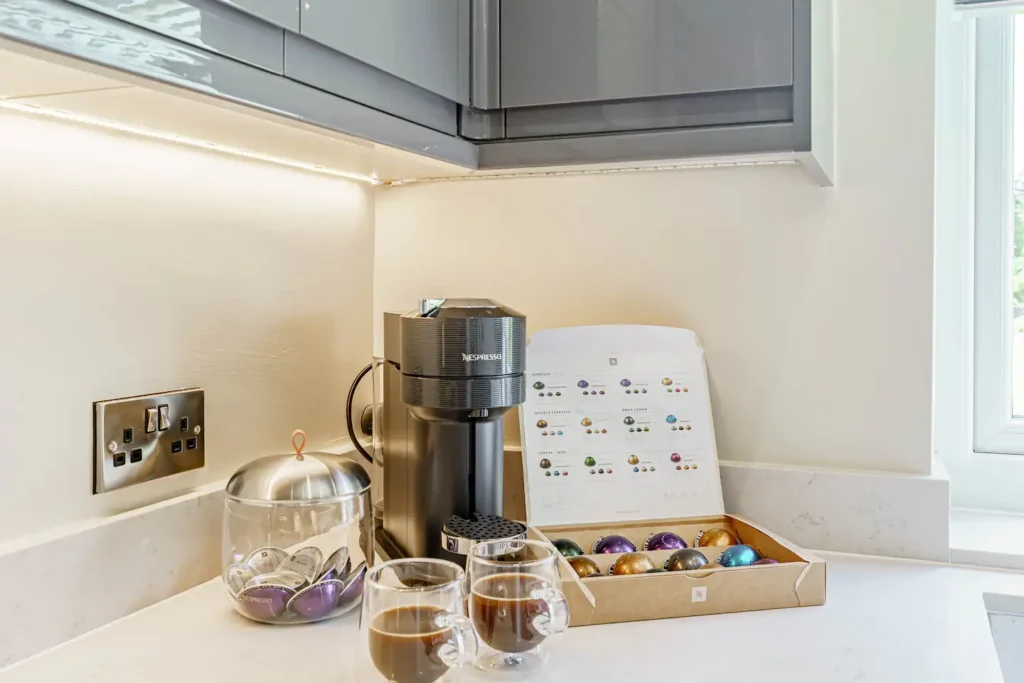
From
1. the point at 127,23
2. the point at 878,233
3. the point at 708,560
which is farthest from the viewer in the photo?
the point at 878,233

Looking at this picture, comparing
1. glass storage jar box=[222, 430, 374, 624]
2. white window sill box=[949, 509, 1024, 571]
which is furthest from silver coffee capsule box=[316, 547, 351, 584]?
white window sill box=[949, 509, 1024, 571]

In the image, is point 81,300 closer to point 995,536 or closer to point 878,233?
point 878,233

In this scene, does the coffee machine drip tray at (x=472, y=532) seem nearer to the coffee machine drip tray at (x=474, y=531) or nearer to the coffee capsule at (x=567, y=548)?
the coffee machine drip tray at (x=474, y=531)

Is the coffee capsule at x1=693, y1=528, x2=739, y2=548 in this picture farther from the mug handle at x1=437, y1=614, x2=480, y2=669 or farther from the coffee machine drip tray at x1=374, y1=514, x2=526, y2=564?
the mug handle at x1=437, y1=614, x2=480, y2=669

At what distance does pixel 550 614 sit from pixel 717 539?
1.35 ft

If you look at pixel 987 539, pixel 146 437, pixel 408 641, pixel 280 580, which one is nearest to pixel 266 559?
pixel 280 580

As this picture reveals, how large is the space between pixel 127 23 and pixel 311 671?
634 millimetres

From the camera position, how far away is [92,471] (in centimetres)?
97

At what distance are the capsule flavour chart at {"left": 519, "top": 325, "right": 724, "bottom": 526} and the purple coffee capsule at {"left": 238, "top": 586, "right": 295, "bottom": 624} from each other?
0.39 metres

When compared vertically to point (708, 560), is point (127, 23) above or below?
above

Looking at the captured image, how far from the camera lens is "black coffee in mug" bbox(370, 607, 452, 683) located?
0.78 meters

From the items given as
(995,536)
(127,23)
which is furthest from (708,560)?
(127,23)

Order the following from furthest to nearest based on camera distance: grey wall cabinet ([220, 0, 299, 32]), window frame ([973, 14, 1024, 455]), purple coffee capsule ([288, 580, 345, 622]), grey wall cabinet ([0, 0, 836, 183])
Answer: window frame ([973, 14, 1024, 455]), purple coffee capsule ([288, 580, 345, 622]), grey wall cabinet ([0, 0, 836, 183]), grey wall cabinet ([220, 0, 299, 32])

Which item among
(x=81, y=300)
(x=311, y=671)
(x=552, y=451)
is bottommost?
(x=311, y=671)
